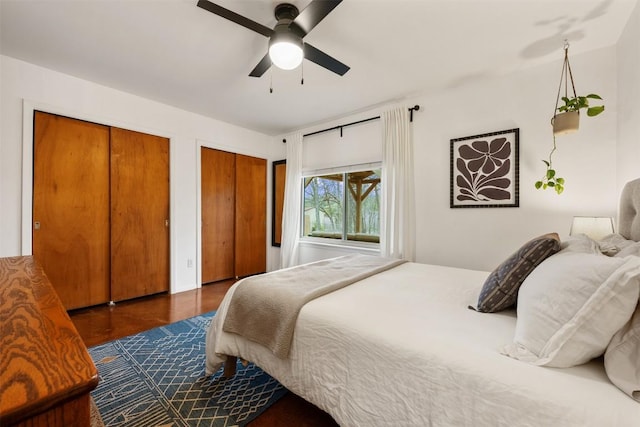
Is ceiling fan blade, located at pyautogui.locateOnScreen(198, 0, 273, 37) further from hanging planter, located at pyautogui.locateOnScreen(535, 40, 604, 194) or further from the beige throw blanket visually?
hanging planter, located at pyautogui.locateOnScreen(535, 40, 604, 194)

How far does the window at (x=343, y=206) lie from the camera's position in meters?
3.77

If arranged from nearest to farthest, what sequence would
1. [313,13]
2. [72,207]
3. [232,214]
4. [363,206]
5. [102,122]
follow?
[313,13]
[72,207]
[102,122]
[363,206]
[232,214]

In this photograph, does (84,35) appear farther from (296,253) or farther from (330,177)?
(296,253)

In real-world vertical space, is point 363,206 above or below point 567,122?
below

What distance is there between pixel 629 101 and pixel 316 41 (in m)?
2.34

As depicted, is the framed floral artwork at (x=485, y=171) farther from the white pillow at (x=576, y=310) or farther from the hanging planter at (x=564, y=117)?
the white pillow at (x=576, y=310)

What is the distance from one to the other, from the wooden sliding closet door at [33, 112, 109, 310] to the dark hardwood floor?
314mm

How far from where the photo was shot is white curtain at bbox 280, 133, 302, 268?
4.38m

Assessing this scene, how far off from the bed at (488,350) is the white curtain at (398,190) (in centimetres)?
168

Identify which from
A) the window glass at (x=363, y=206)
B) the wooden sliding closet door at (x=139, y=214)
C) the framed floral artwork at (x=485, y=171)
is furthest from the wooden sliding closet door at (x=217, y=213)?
the framed floral artwork at (x=485, y=171)

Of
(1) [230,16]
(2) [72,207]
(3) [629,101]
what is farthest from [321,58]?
(2) [72,207]

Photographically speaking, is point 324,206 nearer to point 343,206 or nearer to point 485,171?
point 343,206

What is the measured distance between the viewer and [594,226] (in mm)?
2010

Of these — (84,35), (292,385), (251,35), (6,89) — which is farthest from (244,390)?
(6,89)
